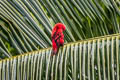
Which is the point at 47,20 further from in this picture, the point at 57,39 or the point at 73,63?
the point at 73,63

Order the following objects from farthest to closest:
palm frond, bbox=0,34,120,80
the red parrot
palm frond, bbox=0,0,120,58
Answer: palm frond, bbox=0,0,120,58 < the red parrot < palm frond, bbox=0,34,120,80

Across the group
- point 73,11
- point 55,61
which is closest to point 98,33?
point 73,11

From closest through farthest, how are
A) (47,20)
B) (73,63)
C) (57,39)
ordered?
(73,63), (57,39), (47,20)

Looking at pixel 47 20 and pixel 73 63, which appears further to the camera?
pixel 47 20

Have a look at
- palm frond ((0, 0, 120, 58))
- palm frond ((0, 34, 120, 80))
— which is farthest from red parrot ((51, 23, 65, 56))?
palm frond ((0, 0, 120, 58))

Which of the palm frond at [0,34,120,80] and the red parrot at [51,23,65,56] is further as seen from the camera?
the red parrot at [51,23,65,56]

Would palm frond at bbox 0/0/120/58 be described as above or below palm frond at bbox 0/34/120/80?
above

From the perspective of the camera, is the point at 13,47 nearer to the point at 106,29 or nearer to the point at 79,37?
the point at 79,37

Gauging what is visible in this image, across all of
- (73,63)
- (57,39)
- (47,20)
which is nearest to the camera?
(73,63)

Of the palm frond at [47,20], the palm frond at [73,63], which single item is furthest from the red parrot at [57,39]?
the palm frond at [47,20]

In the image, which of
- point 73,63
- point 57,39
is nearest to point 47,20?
point 57,39

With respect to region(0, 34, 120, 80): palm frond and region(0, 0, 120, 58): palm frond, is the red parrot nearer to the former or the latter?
region(0, 34, 120, 80): palm frond

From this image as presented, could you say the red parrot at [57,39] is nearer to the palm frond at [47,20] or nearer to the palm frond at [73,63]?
the palm frond at [73,63]

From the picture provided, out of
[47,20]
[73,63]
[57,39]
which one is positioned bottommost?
[73,63]
